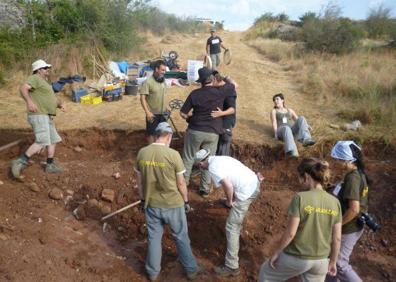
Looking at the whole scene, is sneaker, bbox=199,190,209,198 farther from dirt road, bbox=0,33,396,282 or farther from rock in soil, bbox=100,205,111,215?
rock in soil, bbox=100,205,111,215

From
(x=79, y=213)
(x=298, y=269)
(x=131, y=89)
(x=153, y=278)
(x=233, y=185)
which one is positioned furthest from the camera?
(x=131, y=89)

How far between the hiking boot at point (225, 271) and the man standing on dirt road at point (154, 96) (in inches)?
98.4

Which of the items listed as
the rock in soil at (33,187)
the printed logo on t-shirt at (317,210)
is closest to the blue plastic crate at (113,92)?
the rock in soil at (33,187)

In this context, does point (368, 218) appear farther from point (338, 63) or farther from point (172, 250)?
point (338, 63)

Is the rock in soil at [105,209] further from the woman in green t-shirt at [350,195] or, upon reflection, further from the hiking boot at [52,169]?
the woman in green t-shirt at [350,195]

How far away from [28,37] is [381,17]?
23.8 m

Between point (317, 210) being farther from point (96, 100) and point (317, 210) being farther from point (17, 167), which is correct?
point (96, 100)

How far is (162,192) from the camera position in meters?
4.13

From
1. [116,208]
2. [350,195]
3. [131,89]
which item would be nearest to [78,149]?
[116,208]

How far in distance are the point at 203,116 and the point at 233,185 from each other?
161 cm

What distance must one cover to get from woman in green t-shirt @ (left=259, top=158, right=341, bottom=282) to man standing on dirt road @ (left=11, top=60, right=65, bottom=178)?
434 cm

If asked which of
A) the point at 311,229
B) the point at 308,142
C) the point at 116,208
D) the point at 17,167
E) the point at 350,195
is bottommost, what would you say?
the point at 116,208

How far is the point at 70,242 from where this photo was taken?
5.03 meters

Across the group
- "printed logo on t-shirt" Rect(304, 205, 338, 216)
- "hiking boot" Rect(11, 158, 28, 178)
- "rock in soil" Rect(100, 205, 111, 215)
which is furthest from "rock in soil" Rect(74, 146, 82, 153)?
"printed logo on t-shirt" Rect(304, 205, 338, 216)
